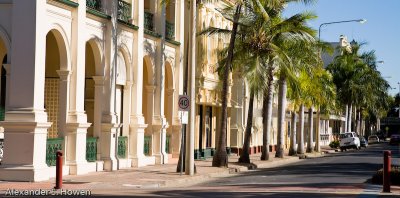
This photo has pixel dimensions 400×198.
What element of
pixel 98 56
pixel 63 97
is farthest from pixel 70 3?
pixel 98 56

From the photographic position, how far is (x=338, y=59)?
231 ft

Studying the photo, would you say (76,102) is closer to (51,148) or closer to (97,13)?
(51,148)

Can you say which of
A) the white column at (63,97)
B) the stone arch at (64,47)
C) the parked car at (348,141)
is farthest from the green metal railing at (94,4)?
the parked car at (348,141)

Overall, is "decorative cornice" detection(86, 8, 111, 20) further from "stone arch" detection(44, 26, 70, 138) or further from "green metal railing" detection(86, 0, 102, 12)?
"stone arch" detection(44, 26, 70, 138)

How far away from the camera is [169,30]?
33.7m

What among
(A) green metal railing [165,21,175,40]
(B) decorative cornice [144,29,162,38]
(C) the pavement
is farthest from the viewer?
(A) green metal railing [165,21,175,40]

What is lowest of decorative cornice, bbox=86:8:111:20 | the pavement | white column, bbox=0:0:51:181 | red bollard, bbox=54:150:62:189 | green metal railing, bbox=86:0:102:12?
the pavement

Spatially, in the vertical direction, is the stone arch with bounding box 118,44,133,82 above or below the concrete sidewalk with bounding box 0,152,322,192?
above

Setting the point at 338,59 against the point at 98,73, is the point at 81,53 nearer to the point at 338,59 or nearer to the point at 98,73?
the point at 98,73

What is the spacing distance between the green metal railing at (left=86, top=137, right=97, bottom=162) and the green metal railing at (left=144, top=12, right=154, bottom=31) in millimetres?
6970

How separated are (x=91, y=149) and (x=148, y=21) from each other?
25.7 feet

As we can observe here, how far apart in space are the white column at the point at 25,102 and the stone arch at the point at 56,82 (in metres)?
1.87

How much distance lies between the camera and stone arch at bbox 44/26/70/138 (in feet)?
75.8

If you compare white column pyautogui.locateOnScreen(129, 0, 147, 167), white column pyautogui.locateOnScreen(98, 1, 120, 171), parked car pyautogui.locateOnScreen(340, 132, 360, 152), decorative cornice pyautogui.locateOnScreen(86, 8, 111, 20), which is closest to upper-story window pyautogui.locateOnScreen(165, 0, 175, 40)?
white column pyautogui.locateOnScreen(129, 0, 147, 167)
